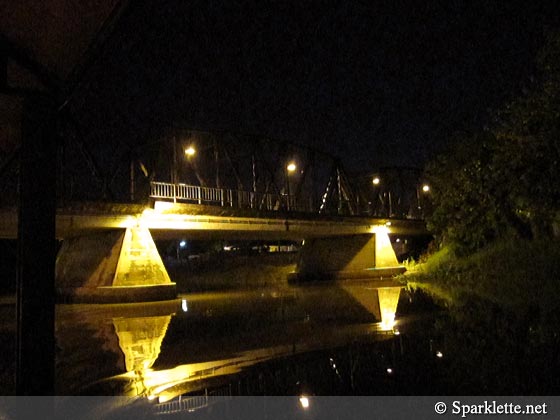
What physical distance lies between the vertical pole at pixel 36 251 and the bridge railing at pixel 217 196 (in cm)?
2507

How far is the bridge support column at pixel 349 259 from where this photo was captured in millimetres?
46469

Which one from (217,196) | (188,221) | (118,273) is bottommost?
(118,273)

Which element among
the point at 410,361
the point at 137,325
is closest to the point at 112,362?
the point at 410,361

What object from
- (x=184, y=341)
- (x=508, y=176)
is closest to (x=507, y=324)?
(x=184, y=341)

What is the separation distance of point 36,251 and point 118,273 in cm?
2386

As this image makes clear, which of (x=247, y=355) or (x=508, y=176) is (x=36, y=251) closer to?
(x=247, y=355)

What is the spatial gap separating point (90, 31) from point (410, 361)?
646cm

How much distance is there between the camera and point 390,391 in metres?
6.51

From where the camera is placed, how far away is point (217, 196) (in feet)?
121

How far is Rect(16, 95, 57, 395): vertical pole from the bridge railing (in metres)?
25.1

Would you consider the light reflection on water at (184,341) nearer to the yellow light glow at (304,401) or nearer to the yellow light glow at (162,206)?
the yellow light glow at (304,401)

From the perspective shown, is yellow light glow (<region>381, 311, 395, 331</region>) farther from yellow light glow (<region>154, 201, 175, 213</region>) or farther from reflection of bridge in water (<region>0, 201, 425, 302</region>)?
yellow light glow (<region>154, 201, 175, 213</region>)

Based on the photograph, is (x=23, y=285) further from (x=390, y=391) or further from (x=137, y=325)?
(x=137, y=325)

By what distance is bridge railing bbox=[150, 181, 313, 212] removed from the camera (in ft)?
107
